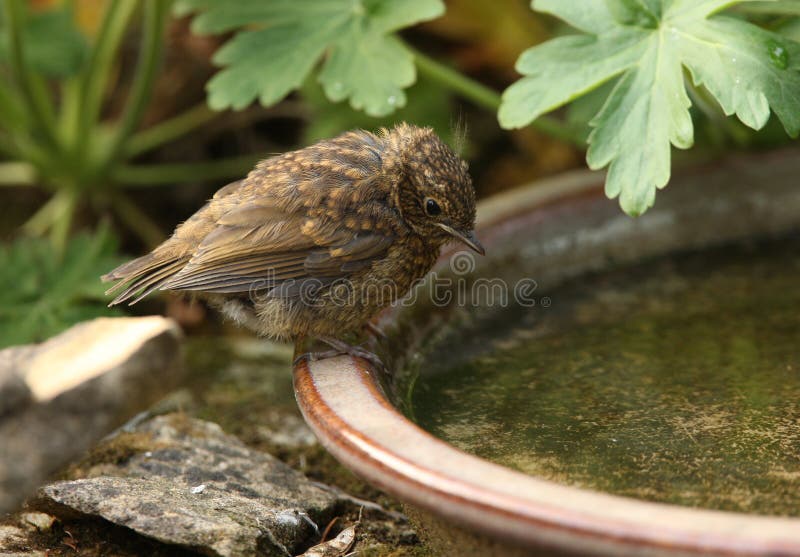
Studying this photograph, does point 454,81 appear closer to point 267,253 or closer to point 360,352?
point 267,253

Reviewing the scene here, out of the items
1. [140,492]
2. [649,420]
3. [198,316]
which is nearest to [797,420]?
[649,420]

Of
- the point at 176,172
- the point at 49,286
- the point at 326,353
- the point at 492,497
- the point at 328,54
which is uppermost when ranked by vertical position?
the point at 328,54

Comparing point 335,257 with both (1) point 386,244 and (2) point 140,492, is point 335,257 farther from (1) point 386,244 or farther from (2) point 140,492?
(2) point 140,492

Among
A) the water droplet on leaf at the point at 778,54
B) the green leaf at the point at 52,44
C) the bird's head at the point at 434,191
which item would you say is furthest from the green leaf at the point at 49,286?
the water droplet on leaf at the point at 778,54

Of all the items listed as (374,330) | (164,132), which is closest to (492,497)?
(374,330)

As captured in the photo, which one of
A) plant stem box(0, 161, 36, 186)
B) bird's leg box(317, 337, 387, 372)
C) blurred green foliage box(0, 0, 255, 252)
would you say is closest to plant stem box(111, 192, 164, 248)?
blurred green foliage box(0, 0, 255, 252)

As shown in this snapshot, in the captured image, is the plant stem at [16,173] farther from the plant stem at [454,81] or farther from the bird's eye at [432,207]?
the bird's eye at [432,207]

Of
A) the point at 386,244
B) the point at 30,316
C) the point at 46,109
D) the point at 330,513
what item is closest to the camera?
the point at 330,513

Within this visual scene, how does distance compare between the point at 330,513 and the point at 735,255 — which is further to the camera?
the point at 735,255
